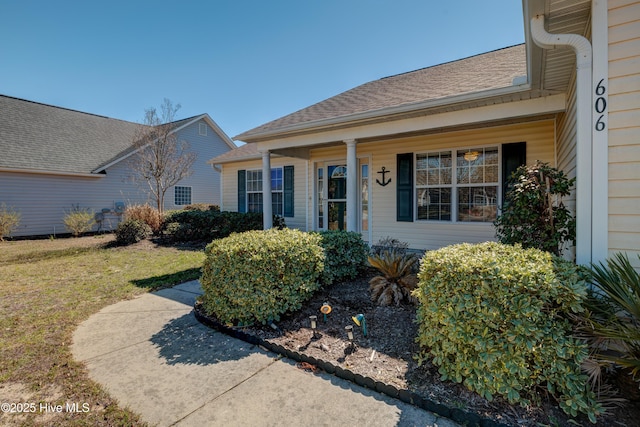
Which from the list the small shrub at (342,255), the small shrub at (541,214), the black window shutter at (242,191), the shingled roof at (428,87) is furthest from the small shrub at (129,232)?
the small shrub at (541,214)

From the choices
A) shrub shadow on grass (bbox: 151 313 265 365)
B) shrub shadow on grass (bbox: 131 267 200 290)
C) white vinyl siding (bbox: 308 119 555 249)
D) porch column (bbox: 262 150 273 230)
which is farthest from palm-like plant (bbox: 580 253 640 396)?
porch column (bbox: 262 150 273 230)

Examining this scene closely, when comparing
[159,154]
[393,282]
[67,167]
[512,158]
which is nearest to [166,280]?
[393,282]

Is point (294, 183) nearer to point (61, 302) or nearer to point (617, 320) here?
point (61, 302)

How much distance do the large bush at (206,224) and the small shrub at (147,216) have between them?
28cm

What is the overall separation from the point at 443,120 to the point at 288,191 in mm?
5360

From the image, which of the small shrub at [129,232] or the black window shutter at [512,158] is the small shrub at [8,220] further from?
the black window shutter at [512,158]

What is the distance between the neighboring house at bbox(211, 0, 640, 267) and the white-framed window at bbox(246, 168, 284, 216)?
5 cm

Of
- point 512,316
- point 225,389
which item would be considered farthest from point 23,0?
point 512,316

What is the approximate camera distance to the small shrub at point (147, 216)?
35.8 feet

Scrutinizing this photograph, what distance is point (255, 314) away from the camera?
3498 mm

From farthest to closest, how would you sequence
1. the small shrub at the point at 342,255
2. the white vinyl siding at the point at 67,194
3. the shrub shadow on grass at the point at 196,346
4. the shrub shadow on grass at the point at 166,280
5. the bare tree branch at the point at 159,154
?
the bare tree branch at the point at 159,154
the white vinyl siding at the point at 67,194
the shrub shadow on grass at the point at 166,280
the small shrub at the point at 342,255
the shrub shadow on grass at the point at 196,346

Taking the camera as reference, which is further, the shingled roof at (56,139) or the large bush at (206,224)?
the shingled roof at (56,139)

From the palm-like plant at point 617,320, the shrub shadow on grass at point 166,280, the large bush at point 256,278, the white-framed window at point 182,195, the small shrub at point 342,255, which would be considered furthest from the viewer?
the white-framed window at point 182,195

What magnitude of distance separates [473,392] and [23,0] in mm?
13655
